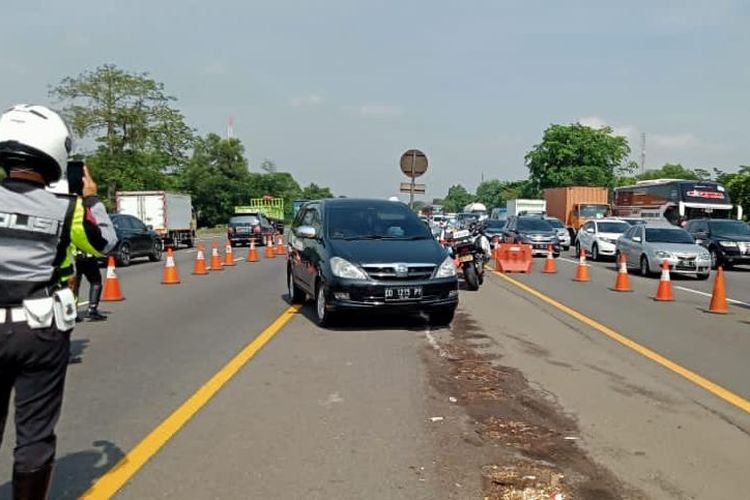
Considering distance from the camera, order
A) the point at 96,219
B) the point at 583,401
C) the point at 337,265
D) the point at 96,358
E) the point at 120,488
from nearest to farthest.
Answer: the point at 96,219
the point at 120,488
the point at 583,401
the point at 96,358
the point at 337,265

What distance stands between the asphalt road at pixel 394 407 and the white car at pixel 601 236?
15.7 metres

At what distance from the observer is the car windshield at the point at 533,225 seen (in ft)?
96.2

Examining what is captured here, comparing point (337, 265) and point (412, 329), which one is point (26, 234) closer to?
point (337, 265)

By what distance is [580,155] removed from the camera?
78.0 m

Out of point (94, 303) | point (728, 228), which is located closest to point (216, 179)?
point (728, 228)

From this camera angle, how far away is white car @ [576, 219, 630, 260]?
88.3 ft

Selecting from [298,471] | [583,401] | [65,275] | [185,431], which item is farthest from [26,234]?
[583,401]

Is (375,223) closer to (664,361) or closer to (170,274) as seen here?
(664,361)

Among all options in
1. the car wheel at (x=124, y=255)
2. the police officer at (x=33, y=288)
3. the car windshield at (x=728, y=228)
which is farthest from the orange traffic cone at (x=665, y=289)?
the car wheel at (x=124, y=255)

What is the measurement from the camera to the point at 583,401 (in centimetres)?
630

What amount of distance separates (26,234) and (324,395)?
369 centimetres

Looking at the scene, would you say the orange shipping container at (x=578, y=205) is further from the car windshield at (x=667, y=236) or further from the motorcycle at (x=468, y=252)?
the motorcycle at (x=468, y=252)

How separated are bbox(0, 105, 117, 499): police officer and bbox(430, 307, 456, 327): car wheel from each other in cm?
722

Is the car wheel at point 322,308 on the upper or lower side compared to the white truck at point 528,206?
lower
